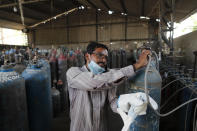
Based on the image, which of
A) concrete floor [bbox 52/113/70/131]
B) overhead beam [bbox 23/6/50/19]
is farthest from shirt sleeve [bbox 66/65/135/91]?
overhead beam [bbox 23/6/50/19]

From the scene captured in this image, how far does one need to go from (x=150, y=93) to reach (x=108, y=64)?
14.6 feet

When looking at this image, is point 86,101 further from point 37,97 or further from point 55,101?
point 55,101

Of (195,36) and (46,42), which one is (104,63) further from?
(46,42)

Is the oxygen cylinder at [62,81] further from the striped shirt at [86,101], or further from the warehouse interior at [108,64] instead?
the striped shirt at [86,101]

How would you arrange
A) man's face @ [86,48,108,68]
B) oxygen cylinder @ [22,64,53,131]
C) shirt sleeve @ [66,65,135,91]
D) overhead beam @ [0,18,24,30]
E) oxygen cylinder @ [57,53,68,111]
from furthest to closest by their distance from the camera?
overhead beam @ [0,18,24,30] → oxygen cylinder @ [57,53,68,111] → oxygen cylinder @ [22,64,53,131] → man's face @ [86,48,108,68] → shirt sleeve @ [66,65,135,91]

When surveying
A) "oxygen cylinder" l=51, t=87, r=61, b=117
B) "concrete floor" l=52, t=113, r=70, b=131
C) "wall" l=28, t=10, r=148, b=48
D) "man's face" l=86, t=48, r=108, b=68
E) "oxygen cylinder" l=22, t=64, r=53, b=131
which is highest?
"wall" l=28, t=10, r=148, b=48

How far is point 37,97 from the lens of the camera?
143 cm

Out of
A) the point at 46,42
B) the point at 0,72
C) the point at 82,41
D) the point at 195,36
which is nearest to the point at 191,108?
the point at 0,72

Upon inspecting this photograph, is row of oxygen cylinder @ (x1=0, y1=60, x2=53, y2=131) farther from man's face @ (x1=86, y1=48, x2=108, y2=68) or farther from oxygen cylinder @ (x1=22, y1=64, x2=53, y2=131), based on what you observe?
man's face @ (x1=86, y1=48, x2=108, y2=68)

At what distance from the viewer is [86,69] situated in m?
1.05

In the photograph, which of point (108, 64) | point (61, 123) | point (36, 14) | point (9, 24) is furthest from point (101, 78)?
point (9, 24)

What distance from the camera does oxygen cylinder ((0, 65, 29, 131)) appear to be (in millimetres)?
974

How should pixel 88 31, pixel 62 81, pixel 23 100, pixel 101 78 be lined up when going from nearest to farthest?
pixel 101 78 → pixel 23 100 → pixel 62 81 → pixel 88 31

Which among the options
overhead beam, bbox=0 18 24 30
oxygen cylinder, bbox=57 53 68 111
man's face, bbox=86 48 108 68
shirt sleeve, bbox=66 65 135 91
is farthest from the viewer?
overhead beam, bbox=0 18 24 30
